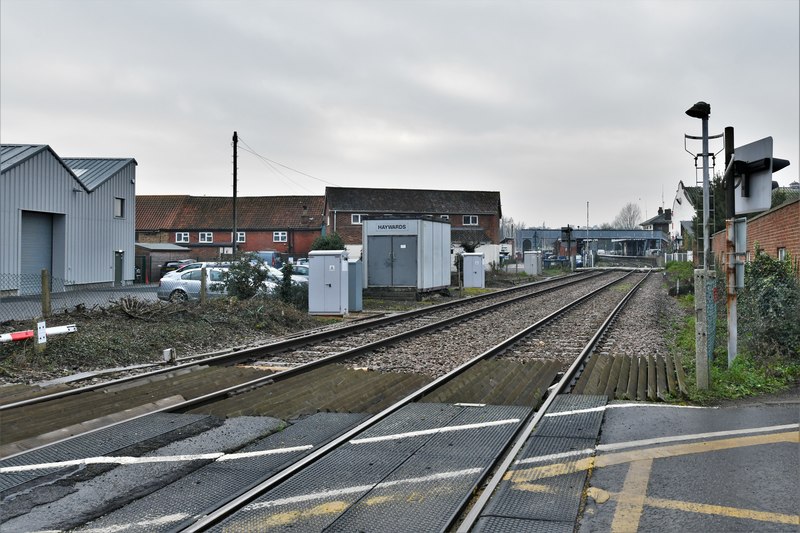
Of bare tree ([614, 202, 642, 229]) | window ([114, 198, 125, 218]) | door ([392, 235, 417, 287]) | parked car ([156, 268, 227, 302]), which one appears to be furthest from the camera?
bare tree ([614, 202, 642, 229])

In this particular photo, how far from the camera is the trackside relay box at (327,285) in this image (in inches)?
771

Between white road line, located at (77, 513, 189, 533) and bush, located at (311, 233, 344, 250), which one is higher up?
bush, located at (311, 233, 344, 250)

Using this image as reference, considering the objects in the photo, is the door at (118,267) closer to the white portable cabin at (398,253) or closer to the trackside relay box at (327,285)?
the white portable cabin at (398,253)

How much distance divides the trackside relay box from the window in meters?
21.1

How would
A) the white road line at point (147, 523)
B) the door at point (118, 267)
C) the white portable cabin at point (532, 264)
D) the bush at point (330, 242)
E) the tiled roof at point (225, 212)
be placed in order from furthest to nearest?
the tiled roof at point (225, 212)
the white portable cabin at point (532, 264)
the bush at point (330, 242)
the door at point (118, 267)
the white road line at point (147, 523)

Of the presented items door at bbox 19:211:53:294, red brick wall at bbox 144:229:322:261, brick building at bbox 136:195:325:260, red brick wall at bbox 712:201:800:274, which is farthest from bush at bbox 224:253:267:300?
red brick wall at bbox 144:229:322:261

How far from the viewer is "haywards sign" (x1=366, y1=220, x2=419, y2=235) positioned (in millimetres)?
27453

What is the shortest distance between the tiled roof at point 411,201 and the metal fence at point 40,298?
35.5 meters


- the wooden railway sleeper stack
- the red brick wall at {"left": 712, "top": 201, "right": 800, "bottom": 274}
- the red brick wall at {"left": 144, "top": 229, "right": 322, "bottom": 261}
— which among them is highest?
the red brick wall at {"left": 144, "top": 229, "right": 322, "bottom": 261}

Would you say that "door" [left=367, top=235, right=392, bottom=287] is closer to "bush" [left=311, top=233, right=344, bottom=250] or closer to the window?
the window

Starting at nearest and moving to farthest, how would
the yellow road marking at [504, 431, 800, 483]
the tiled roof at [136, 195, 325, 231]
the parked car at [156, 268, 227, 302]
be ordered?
the yellow road marking at [504, 431, 800, 483] → the parked car at [156, 268, 227, 302] → the tiled roof at [136, 195, 325, 231]

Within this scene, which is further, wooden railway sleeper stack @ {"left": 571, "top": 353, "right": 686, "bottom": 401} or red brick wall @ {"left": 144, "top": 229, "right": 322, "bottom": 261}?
red brick wall @ {"left": 144, "top": 229, "right": 322, "bottom": 261}

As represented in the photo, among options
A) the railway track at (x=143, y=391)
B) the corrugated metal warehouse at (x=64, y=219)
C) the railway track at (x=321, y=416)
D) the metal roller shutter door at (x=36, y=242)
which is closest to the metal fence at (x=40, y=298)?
the corrugated metal warehouse at (x=64, y=219)

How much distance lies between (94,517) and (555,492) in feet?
10.4
